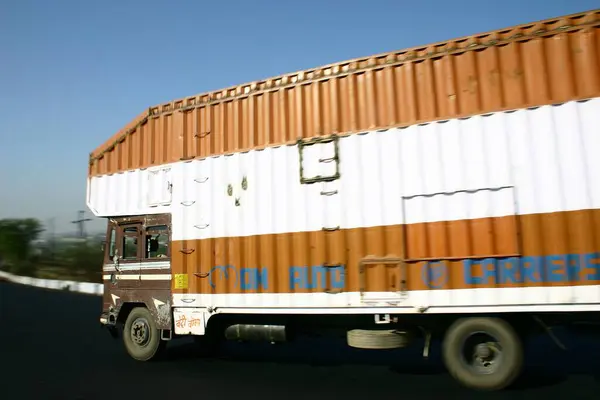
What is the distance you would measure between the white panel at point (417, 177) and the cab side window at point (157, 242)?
0.31 metres

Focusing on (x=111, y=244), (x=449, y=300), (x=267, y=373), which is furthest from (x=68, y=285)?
(x=449, y=300)

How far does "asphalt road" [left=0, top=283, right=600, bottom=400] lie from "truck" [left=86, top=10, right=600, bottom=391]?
526mm

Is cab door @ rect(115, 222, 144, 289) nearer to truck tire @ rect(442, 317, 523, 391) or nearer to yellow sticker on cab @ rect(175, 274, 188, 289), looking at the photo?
yellow sticker on cab @ rect(175, 274, 188, 289)

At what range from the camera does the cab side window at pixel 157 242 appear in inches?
312

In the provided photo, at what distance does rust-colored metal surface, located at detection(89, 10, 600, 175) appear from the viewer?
542cm

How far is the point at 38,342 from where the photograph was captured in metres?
10.1

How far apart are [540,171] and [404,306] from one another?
231 centimetres

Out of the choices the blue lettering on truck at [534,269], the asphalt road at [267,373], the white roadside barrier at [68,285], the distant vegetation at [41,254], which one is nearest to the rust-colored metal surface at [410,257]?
the blue lettering on truck at [534,269]

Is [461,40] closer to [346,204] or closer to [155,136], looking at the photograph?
[346,204]

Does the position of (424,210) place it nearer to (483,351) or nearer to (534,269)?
(534,269)

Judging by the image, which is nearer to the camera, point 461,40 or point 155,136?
point 461,40

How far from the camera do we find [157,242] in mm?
8039

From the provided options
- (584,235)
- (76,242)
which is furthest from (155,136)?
(76,242)

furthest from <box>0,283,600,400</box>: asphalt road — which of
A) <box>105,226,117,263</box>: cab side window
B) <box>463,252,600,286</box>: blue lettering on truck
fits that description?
<box>105,226,117,263</box>: cab side window
